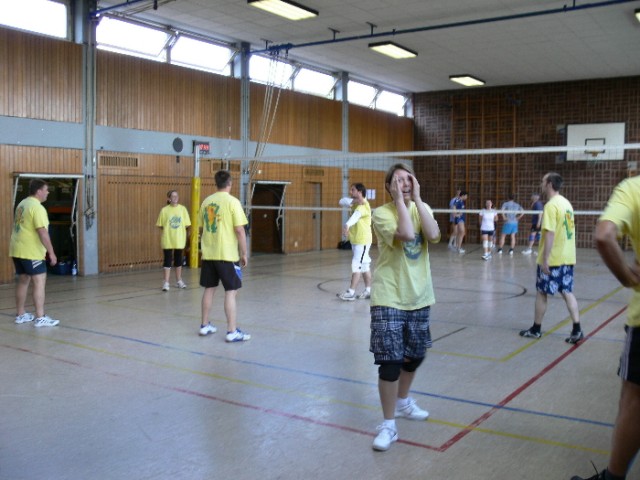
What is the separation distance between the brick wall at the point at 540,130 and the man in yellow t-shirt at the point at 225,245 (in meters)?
16.8

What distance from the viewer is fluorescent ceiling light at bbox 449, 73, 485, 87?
2095 cm

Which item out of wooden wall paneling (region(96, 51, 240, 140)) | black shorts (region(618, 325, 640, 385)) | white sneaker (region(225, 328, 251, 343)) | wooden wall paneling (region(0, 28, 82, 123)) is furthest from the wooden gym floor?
wooden wall paneling (region(96, 51, 240, 140))

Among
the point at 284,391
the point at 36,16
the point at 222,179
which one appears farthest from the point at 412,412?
the point at 36,16

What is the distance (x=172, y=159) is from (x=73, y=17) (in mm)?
3666

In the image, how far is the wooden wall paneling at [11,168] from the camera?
11.7 m

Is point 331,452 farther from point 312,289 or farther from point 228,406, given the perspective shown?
point 312,289

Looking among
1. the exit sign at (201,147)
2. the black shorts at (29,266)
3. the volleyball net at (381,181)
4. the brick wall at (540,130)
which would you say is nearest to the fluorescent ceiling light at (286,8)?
the exit sign at (201,147)

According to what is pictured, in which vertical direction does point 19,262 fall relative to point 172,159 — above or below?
below

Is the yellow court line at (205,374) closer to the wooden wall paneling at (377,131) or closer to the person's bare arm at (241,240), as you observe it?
the person's bare arm at (241,240)

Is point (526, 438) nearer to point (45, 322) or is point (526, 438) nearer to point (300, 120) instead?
point (45, 322)

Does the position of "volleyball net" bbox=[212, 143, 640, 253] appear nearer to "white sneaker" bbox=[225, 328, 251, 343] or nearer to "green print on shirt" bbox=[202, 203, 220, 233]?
"green print on shirt" bbox=[202, 203, 220, 233]

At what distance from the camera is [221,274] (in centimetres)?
690

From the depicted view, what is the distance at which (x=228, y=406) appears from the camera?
4840 mm

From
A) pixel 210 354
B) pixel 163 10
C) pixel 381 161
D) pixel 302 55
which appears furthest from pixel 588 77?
pixel 210 354
